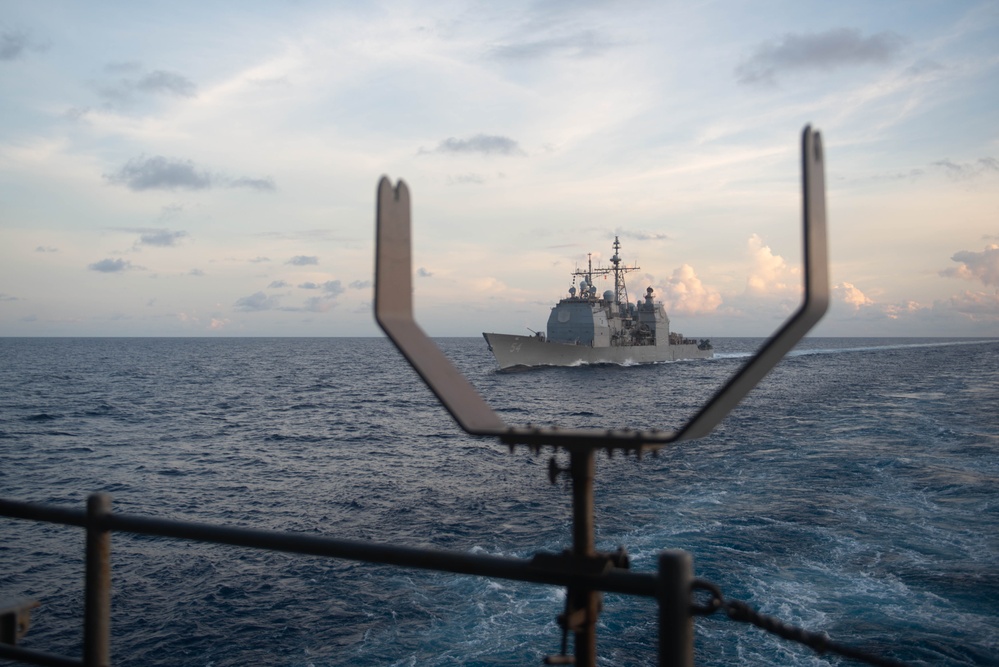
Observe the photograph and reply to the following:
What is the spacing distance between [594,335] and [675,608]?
67.2 meters

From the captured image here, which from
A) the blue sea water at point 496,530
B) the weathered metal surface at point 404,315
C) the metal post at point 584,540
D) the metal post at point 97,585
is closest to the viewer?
the metal post at point 584,540

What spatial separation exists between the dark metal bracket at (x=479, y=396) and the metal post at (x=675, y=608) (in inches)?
11.9

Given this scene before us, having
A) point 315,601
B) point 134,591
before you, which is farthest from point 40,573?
point 315,601

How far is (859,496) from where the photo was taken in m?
17.7

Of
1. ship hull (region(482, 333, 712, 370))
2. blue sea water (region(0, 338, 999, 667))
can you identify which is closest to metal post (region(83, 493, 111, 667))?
blue sea water (region(0, 338, 999, 667))

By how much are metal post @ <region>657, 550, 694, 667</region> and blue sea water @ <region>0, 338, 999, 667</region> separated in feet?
29.5

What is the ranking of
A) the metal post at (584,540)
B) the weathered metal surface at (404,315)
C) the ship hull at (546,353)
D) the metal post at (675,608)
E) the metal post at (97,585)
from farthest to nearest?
1. the ship hull at (546,353)
2. the metal post at (97,585)
3. the weathered metal surface at (404,315)
4. the metal post at (584,540)
5. the metal post at (675,608)

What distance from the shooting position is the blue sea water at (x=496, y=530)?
36.1 ft

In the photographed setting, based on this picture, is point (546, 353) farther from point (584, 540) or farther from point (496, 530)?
point (584, 540)

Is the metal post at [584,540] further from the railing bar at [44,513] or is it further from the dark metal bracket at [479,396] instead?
the railing bar at [44,513]

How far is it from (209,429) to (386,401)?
1448 cm

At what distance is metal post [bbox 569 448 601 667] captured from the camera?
1.92m

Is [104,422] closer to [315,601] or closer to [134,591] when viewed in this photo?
[134,591]

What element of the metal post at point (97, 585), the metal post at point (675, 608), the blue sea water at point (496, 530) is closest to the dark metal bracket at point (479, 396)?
the metal post at point (675, 608)
